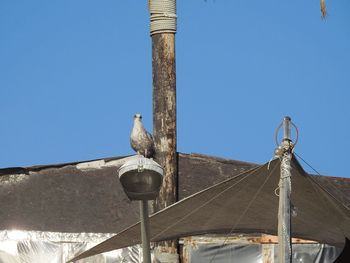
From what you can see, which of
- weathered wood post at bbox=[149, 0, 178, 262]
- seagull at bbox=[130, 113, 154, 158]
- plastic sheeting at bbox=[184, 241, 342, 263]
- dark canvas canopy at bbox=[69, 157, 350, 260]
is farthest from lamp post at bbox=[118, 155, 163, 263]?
plastic sheeting at bbox=[184, 241, 342, 263]

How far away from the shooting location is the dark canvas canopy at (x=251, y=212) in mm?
10406

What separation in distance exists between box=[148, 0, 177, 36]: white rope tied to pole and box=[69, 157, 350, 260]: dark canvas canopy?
299 centimetres

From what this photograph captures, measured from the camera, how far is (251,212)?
11281mm

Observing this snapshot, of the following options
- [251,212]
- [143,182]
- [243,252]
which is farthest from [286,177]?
[243,252]

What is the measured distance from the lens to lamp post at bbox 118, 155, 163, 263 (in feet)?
27.5

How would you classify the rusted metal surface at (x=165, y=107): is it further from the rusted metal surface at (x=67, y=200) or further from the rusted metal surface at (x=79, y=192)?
the rusted metal surface at (x=67, y=200)

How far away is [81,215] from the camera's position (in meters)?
14.5

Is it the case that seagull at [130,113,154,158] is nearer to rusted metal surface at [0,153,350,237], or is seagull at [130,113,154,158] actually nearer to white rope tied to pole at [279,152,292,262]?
rusted metal surface at [0,153,350,237]

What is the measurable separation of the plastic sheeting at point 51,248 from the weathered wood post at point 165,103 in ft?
Answer: 4.36

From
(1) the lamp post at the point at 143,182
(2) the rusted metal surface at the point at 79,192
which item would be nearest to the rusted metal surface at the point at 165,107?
(2) the rusted metal surface at the point at 79,192

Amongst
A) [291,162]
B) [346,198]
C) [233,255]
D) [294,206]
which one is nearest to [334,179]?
[346,198]

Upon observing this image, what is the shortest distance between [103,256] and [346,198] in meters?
3.73

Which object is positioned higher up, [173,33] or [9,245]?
[173,33]

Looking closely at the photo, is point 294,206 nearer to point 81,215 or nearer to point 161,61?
point 161,61
